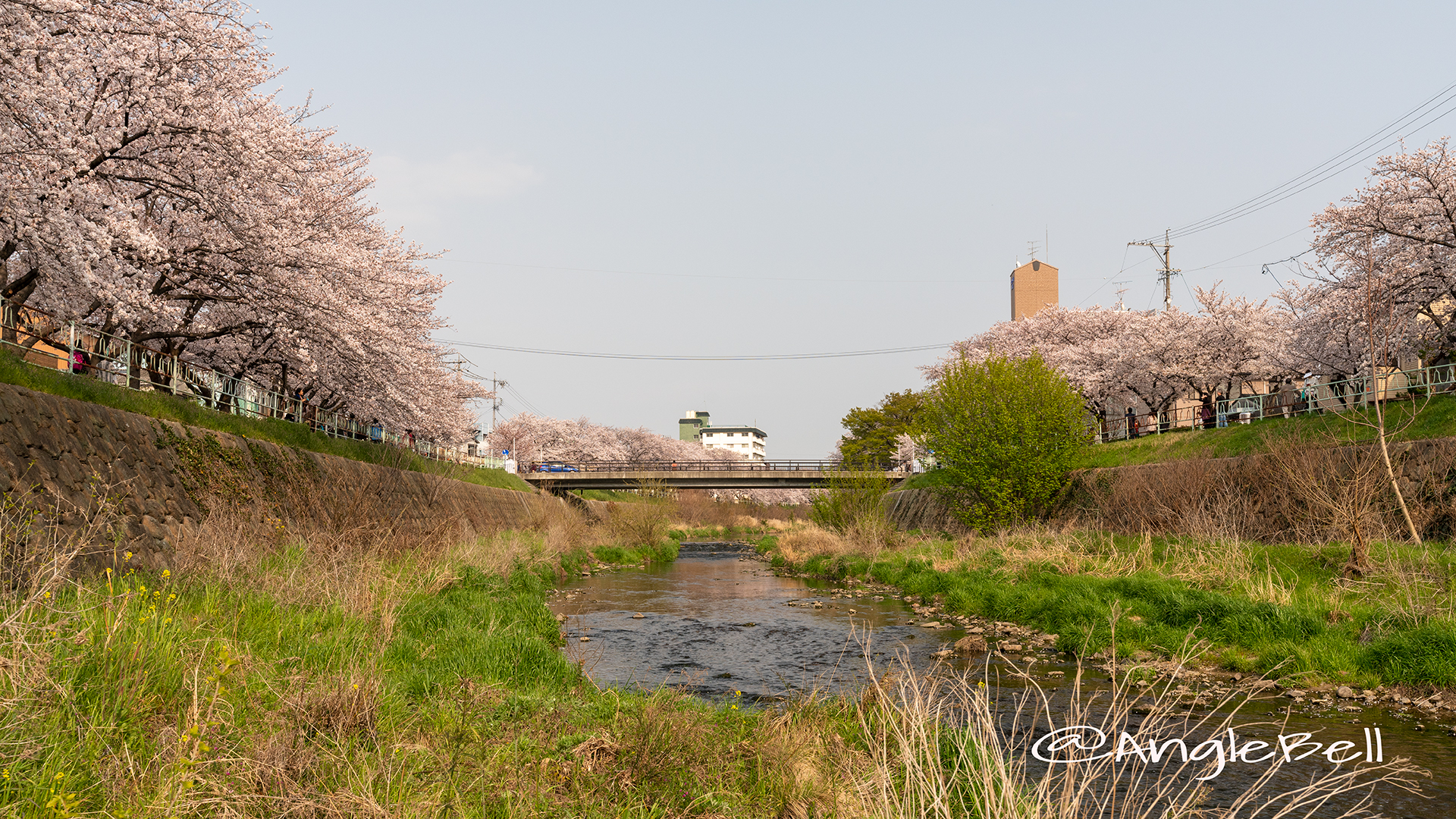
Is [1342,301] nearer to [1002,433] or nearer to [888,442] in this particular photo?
[1002,433]

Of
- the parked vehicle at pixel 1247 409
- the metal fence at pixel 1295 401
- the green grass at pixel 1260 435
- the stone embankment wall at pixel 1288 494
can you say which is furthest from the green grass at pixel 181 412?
the parked vehicle at pixel 1247 409

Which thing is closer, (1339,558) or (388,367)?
(1339,558)

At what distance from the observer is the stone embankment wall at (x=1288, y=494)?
18.2 m

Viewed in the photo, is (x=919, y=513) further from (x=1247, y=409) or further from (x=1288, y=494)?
(x=1288, y=494)

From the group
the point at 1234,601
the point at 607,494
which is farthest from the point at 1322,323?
the point at 607,494

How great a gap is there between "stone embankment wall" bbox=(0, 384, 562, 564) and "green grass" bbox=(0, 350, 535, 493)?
693 millimetres

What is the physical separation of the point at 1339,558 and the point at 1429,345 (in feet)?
67.5

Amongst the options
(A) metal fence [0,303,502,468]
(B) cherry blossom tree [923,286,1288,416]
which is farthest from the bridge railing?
(A) metal fence [0,303,502,468]

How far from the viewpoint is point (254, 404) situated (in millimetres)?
31406

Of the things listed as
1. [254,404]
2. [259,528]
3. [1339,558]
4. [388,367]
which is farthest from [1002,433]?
[254,404]

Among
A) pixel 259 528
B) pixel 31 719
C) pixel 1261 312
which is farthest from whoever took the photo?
pixel 1261 312

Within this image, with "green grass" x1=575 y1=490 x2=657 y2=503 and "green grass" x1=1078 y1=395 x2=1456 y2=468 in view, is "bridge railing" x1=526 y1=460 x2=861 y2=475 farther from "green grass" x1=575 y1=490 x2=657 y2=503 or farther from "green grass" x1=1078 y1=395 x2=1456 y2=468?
"green grass" x1=1078 y1=395 x2=1456 y2=468

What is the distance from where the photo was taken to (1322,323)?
34969 mm

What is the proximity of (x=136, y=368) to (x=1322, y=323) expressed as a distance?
146 feet
